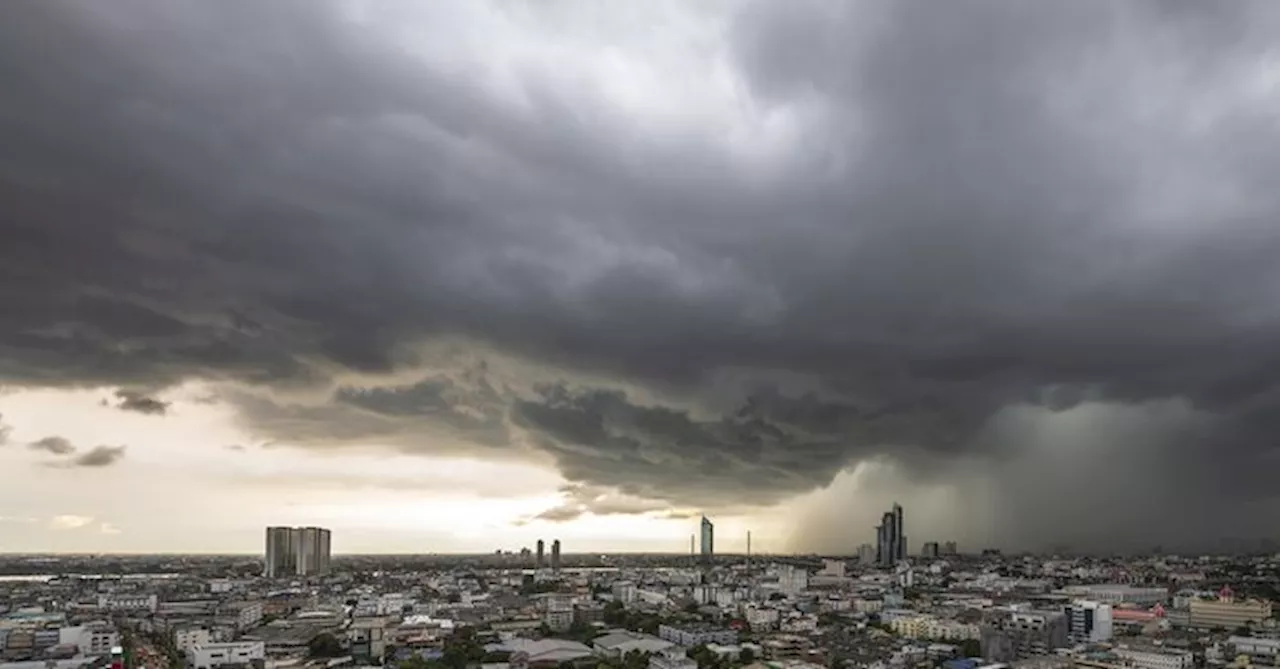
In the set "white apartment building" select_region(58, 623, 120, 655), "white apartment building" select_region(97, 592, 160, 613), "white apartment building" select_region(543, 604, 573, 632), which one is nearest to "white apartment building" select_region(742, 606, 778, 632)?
"white apartment building" select_region(543, 604, 573, 632)

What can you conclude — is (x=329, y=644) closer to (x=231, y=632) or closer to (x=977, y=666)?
(x=231, y=632)

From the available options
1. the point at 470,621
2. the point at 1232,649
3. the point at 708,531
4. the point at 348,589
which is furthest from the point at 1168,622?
the point at 708,531

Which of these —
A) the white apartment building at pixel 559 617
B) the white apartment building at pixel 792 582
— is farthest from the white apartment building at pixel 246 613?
the white apartment building at pixel 792 582

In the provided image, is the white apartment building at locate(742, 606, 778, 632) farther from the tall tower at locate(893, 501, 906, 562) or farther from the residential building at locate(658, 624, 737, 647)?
the tall tower at locate(893, 501, 906, 562)

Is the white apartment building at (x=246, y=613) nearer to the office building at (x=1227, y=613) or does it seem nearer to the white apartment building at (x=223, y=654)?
the white apartment building at (x=223, y=654)

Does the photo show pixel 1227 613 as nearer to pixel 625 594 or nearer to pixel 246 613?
pixel 625 594

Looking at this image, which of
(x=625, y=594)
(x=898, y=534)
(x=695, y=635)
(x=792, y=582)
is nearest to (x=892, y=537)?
(x=898, y=534)
